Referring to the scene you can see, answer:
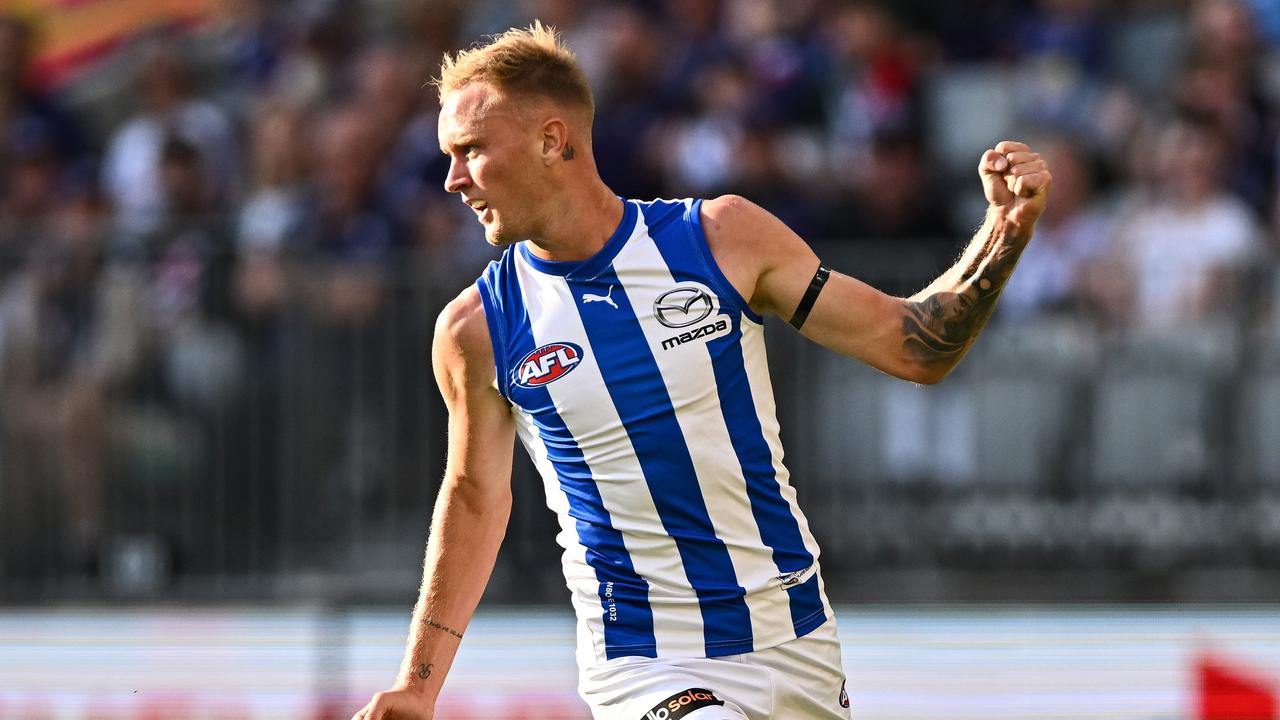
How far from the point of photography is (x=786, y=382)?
32.6 feet

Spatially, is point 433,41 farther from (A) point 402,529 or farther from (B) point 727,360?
(B) point 727,360

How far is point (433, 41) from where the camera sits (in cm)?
1277

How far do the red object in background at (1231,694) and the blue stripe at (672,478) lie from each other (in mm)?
3502

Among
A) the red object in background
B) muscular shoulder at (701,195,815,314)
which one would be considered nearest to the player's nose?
muscular shoulder at (701,195,815,314)

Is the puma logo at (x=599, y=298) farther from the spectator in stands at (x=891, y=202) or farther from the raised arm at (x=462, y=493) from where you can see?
the spectator in stands at (x=891, y=202)

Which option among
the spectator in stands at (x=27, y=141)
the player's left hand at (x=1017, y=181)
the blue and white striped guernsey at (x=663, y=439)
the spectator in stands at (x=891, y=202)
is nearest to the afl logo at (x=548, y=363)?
the blue and white striped guernsey at (x=663, y=439)

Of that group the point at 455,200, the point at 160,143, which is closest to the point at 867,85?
the point at 455,200

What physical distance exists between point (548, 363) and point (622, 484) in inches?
14.7

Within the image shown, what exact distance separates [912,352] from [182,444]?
6.51m

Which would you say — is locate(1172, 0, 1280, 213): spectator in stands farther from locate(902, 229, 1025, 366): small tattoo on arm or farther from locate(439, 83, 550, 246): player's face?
locate(439, 83, 550, 246): player's face

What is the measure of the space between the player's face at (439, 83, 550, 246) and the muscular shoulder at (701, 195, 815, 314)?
48cm

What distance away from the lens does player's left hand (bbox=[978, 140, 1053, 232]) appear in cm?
452

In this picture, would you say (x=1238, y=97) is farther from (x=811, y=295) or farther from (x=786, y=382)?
(x=811, y=295)

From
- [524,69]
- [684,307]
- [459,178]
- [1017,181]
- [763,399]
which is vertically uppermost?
[524,69]
